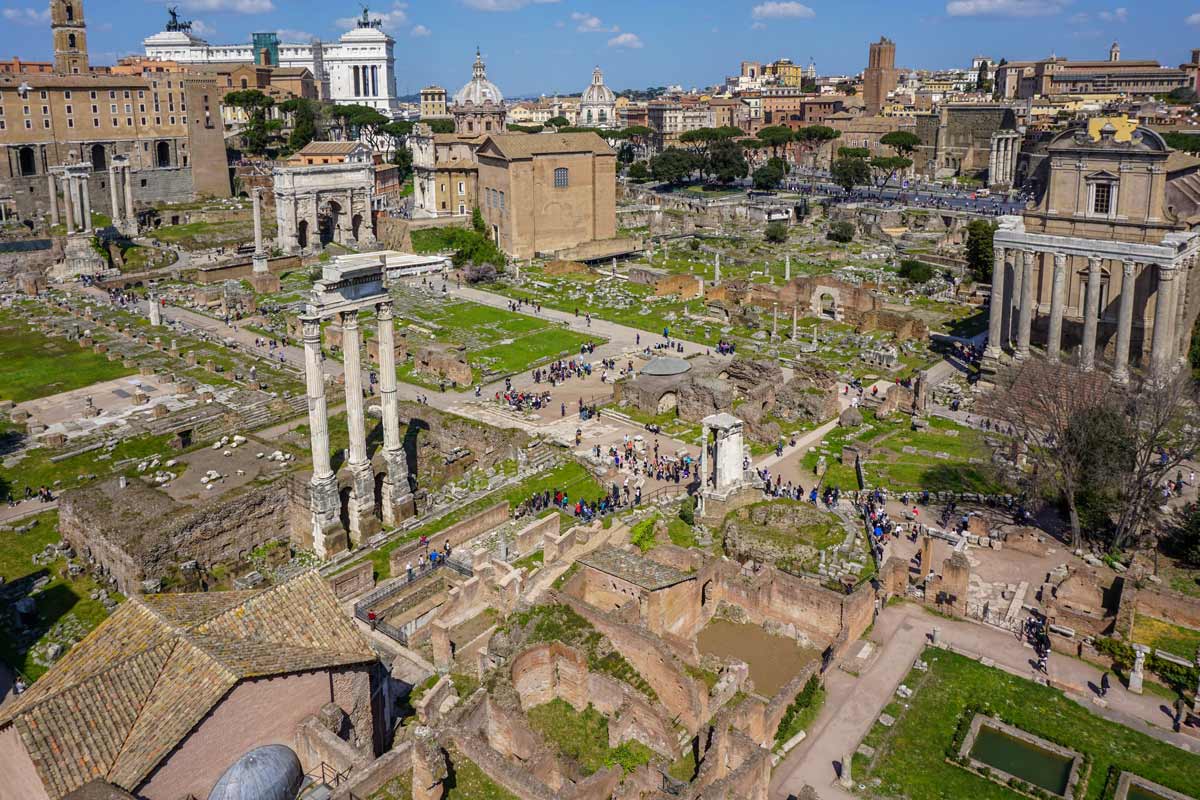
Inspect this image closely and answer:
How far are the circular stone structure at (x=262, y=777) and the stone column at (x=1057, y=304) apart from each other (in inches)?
1490

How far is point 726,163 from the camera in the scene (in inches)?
4245

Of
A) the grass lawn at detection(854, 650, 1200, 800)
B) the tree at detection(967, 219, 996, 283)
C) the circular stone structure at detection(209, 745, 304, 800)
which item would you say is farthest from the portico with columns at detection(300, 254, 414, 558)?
the tree at detection(967, 219, 996, 283)

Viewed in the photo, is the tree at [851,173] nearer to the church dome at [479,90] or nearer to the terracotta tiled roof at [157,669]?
the church dome at [479,90]

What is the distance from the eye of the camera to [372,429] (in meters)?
34.9

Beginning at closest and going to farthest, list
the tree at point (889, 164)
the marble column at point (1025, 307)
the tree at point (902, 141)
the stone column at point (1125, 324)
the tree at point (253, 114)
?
the stone column at point (1125, 324), the marble column at point (1025, 307), the tree at point (253, 114), the tree at point (889, 164), the tree at point (902, 141)

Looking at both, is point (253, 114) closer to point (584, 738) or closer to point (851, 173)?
point (851, 173)

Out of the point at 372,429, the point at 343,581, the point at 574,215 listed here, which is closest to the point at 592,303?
the point at 574,215

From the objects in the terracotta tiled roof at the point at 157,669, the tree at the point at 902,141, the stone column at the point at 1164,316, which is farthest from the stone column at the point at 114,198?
the tree at the point at 902,141

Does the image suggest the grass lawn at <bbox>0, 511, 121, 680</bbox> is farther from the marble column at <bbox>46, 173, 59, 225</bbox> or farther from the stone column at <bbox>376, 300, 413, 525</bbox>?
the marble column at <bbox>46, 173, 59, 225</bbox>

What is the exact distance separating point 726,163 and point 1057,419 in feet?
272

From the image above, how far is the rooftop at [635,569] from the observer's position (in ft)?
74.4

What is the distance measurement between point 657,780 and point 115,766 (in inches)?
353

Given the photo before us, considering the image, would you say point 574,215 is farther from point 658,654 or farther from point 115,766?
point 115,766

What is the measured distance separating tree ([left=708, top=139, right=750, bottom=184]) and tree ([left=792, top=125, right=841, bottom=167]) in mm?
26356
